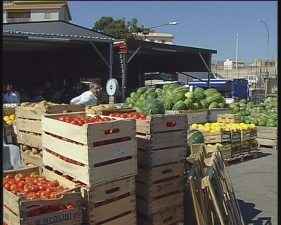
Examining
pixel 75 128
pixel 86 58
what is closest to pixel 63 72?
pixel 86 58

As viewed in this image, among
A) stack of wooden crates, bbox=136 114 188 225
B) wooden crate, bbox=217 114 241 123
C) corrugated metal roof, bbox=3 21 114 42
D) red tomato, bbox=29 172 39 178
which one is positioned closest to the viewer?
red tomato, bbox=29 172 39 178

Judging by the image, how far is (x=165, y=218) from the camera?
4.50 metres

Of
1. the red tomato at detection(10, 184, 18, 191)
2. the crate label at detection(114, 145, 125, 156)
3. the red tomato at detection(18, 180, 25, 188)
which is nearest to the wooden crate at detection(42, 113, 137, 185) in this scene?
the crate label at detection(114, 145, 125, 156)

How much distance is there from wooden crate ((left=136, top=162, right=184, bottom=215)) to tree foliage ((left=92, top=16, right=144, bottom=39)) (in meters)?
46.3

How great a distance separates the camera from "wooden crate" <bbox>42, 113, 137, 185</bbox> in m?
3.52

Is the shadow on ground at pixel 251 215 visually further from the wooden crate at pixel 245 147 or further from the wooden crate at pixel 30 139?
the wooden crate at pixel 245 147

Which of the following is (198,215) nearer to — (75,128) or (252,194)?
(75,128)

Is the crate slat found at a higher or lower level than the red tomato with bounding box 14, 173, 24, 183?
higher

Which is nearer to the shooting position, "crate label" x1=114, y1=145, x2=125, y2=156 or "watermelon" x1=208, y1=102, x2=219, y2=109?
"crate label" x1=114, y1=145, x2=125, y2=156

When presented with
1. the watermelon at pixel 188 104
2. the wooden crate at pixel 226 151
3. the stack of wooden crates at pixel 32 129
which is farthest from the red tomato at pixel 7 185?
the watermelon at pixel 188 104

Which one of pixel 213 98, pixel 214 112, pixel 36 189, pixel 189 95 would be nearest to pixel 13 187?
pixel 36 189

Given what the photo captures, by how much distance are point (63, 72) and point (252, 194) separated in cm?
1833

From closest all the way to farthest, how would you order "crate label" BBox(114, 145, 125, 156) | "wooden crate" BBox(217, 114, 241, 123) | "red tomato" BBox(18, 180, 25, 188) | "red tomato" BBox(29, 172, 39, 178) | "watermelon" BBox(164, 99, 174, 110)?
"red tomato" BBox(18, 180, 25, 188) → "crate label" BBox(114, 145, 125, 156) → "red tomato" BBox(29, 172, 39, 178) → "watermelon" BBox(164, 99, 174, 110) → "wooden crate" BBox(217, 114, 241, 123)

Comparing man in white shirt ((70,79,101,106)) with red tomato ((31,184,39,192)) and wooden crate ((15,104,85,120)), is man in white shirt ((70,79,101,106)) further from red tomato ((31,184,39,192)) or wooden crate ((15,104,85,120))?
red tomato ((31,184,39,192))
